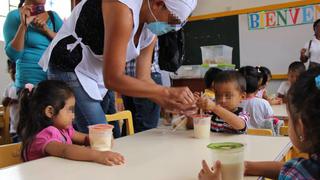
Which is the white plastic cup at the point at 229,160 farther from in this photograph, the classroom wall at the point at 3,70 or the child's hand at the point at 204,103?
the classroom wall at the point at 3,70

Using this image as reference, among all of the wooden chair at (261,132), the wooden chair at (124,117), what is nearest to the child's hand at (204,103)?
the wooden chair at (261,132)

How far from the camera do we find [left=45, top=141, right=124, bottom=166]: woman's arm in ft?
4.00

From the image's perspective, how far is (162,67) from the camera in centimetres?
232

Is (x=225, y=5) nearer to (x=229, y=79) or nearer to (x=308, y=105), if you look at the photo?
(x=229, y=79)

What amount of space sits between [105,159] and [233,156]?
0.45 metres

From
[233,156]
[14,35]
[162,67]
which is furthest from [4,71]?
[233,156]

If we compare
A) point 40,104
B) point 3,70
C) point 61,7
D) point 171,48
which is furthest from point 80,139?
point 61,7

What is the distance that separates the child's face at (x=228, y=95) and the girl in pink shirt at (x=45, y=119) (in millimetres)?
848

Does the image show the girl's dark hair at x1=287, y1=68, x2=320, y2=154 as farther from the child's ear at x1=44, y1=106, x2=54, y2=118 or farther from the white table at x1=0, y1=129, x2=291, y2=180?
the child's ear at x1=44, y1=106, x2=54, y2=118

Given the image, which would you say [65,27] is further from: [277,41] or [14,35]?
[277,41]

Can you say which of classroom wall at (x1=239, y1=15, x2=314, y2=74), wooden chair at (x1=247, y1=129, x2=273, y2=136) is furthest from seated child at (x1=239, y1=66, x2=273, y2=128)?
classroom wall at (x1=239, y1=15, x2=314, y2=74)

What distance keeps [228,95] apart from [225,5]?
454cm

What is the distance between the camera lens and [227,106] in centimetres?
207

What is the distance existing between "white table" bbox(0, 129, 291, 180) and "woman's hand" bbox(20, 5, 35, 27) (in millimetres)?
1241
